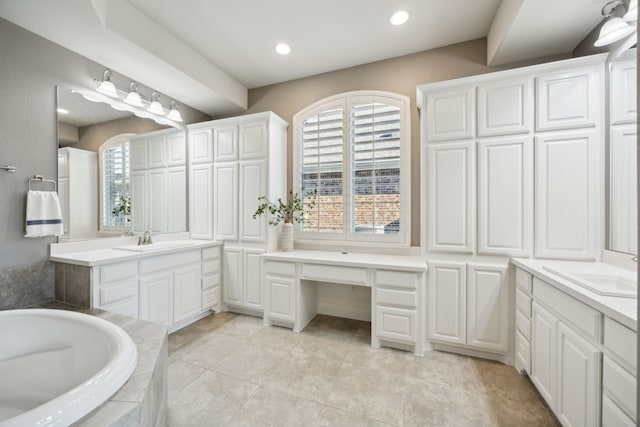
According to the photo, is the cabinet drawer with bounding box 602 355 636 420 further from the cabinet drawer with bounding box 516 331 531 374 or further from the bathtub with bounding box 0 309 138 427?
the bathtub with bounding box 0 309 138 427

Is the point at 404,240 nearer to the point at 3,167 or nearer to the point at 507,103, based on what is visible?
the point at 507,103

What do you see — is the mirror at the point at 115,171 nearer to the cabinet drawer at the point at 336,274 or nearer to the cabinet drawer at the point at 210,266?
the cabinet drawer at the point at 210,266

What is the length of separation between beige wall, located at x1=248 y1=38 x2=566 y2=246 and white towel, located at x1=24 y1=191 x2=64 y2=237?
6.99 ft

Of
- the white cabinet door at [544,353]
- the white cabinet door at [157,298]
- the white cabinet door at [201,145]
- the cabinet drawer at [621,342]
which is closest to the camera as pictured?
the cabinet drawer at [621,342]

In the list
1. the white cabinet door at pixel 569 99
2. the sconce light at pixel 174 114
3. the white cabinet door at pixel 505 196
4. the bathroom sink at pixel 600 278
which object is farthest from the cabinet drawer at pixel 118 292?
the white cabinet door at pixel 569 99

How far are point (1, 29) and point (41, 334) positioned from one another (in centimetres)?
213

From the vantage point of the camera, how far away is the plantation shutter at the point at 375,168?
2758 mm

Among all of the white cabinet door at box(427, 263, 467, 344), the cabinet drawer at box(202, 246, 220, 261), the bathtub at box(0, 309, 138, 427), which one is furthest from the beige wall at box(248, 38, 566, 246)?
the bathtub at box(0, 309, 138, 427)

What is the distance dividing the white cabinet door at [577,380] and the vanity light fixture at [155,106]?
389 centimetres

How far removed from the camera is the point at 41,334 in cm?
146

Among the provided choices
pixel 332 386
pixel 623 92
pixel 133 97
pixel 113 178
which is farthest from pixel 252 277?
pixel 623 92

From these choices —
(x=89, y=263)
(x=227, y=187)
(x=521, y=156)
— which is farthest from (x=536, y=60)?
(x=89, y=263)

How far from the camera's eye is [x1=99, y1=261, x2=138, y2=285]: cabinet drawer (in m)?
1.96

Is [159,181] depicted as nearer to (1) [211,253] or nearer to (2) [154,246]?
(2) [154,246]
